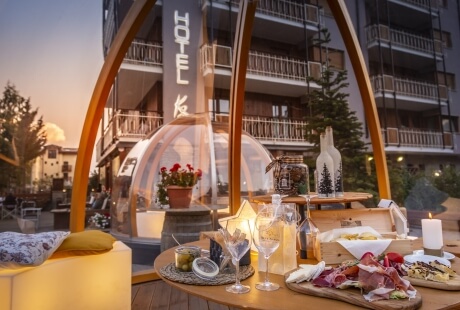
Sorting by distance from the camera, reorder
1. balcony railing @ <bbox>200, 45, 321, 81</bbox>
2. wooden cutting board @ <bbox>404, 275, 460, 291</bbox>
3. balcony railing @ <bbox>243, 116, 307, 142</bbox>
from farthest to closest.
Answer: balcony railing @ <bbox>243, 116, 307, 142</bbox>, balcony railing @ <bbox>200, 45, 321, 81</bbox>, wooden cutting board @ <bbox>404, 275, 460, 291</bbox>

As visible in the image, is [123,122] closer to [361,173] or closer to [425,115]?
[361,173]

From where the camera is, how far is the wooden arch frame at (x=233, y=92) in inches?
93.0

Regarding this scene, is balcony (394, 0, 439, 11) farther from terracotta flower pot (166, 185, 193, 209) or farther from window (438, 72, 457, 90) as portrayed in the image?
terracotta flower pot (166, 185, 193, 209)

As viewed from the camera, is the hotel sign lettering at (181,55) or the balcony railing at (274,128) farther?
the balcony railing at (274,128)

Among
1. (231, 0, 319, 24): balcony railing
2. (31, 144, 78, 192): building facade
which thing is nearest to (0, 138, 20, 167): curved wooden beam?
(31, 144, 78, 192): building facade

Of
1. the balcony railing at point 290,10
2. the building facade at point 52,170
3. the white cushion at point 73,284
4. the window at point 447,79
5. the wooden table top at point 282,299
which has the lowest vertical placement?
the white cushion at point 73,284

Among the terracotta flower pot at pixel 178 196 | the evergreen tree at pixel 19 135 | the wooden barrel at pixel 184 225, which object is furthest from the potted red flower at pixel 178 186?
the evergreen tree at pixel 19 135

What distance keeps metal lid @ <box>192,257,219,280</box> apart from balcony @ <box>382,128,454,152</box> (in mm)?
9132

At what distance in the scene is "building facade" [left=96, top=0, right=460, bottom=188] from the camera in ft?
21.7

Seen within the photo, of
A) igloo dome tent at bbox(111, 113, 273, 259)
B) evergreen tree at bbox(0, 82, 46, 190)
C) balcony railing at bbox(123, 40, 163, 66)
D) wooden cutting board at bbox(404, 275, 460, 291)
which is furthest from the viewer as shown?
balcony railing at bbox(123, 40, 163, 66)

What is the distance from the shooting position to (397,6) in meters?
9.38

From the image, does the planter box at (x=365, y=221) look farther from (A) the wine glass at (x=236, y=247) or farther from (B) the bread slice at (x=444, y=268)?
(A) the wine glass at (x=236, y=247)

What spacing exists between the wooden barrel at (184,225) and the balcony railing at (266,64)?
467 centimetres

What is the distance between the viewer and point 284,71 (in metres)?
7.92
